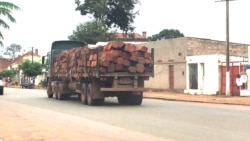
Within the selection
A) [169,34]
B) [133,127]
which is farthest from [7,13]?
[169,34]

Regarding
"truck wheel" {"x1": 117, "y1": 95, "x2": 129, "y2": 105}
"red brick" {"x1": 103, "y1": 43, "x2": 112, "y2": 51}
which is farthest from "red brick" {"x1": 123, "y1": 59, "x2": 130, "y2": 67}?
"truck wheel" {"x1": 117, "y1": 95, "x2": 129, "y2": 105}

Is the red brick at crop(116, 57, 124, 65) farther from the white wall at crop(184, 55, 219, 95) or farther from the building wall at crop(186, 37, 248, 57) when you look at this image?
the building wall at crop(186, 37, 248, 57)

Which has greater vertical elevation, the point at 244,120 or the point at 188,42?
the point at 188,42

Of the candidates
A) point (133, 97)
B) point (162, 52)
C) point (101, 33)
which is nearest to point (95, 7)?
point (101, 33)

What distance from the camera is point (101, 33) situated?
63656 mm

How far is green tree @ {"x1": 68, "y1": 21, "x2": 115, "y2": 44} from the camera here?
6356 cm

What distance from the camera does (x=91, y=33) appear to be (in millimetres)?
63719

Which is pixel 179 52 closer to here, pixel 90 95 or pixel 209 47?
pixel 209 47

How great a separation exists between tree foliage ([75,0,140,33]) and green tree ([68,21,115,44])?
58.2 inches

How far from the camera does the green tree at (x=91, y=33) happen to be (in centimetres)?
6356

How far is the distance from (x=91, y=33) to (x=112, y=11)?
591cm

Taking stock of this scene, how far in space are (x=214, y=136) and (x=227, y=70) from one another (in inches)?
907

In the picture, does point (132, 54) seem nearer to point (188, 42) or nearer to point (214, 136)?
point (214, 136)

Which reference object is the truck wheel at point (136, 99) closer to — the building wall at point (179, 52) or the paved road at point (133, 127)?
the paved road at point (133, 127)
